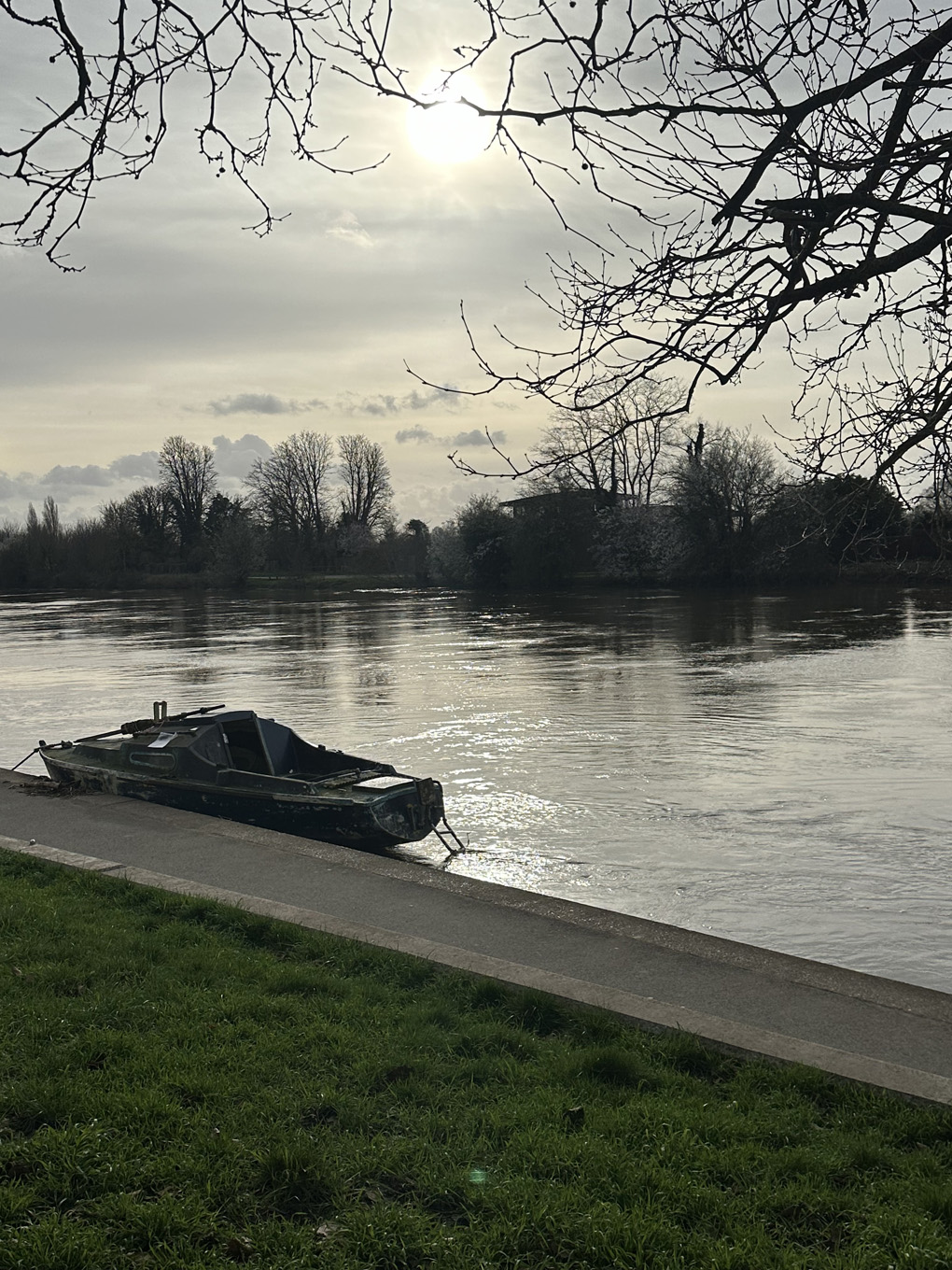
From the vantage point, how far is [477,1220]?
382cm

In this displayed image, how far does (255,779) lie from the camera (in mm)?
12266

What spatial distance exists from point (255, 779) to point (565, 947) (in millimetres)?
5945

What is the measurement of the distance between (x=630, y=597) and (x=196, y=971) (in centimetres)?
5612

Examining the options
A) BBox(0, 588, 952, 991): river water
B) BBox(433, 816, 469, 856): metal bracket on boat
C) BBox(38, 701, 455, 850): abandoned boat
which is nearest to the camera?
BBox(0, 588, 952, 991): river water

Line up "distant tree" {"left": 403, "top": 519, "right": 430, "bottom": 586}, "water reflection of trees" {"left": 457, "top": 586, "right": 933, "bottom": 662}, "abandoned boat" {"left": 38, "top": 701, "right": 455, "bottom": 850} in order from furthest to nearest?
"distant tree" {"left": 403, "top": 519, "right": 430, "bottom": 586}, "water reflection of trees" {"left": 457, "top": 586, "right": 933, "bottom": 662}, "abandoned boat" {"left": 38, "top": 701, "right": 455, "bottom": 850}

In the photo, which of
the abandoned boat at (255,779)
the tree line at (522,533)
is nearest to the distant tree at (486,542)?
the tree line at (522,533)

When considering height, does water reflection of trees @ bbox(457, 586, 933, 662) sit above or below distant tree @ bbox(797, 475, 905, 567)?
below

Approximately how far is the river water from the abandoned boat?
2.73 ft

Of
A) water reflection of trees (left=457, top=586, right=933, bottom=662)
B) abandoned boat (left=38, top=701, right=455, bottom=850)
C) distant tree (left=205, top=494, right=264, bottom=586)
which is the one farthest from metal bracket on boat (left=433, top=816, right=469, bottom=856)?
distant tree (left=205, top=494, right=264, bottom=586)

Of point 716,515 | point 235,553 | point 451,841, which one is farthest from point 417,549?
point 451,841

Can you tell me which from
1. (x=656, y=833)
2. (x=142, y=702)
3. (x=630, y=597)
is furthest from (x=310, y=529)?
(x=656, y=833)

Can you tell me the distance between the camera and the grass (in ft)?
12.1

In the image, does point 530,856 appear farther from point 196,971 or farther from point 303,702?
point 303,702

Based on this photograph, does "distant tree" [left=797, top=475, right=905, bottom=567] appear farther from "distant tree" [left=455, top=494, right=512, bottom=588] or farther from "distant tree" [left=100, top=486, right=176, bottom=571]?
"distant tree" [left=100, top=486, right=176, bottom=571]
